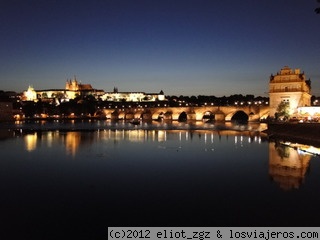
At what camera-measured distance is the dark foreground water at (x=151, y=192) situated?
11.5 meters

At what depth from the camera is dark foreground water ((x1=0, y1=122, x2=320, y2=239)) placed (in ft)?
37.7

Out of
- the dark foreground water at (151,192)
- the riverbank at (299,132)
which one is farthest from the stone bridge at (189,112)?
the dark foreground water at (151,192)

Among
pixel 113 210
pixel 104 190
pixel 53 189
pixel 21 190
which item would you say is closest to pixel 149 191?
pixel 104 190

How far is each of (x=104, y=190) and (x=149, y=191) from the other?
6.18ft

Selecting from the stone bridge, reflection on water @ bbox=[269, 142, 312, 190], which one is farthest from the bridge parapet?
reflection on water @ bbox=[269, 142, 312, 190]

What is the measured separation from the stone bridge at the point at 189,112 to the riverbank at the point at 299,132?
4104 centimetres

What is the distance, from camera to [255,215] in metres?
12.0

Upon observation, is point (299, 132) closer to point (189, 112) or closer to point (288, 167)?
point (288, 167)

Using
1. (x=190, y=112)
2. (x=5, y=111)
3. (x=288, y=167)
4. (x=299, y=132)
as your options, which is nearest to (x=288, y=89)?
(x=299, y=132)

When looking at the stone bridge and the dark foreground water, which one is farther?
the stone bridge

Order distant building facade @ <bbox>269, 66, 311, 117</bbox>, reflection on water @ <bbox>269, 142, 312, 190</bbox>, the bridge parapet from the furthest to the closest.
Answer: the bridge parapet
distant building facade @ <bbox>269, 66, 311, 117</bbox>
reflection on water @ <bbox>269, 142, 312, 190</bbox>

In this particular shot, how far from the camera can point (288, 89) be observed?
65000 mm

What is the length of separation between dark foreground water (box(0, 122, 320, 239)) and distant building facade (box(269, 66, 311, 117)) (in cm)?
3993

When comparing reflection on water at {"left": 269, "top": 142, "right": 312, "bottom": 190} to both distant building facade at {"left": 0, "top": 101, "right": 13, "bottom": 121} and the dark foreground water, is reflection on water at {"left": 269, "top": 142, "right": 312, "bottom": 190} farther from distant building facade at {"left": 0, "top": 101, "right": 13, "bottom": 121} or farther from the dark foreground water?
distant building facade at {"left": 0, "top": 101, "right": 13, "bottom": 121}
